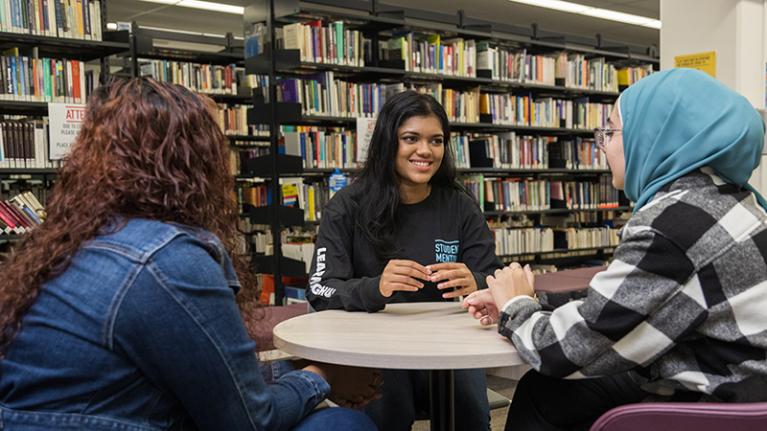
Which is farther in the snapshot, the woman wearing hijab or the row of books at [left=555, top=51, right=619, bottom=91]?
the row of books at [left=555, top=51, right=619, bottom=91]

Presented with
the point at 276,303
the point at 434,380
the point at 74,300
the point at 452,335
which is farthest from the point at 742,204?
the point at 276,303

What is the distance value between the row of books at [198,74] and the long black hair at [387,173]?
13.3 ft

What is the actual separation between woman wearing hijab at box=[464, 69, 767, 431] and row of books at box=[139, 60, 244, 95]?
518 cm

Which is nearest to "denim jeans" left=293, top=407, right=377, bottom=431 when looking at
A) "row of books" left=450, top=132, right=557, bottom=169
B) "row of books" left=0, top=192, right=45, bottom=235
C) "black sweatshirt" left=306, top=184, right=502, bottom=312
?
"black sweatshirt" left=306, top=184, right=502, bottom=312

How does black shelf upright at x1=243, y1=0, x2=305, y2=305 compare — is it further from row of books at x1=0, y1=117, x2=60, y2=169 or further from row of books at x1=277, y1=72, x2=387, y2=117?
row of books at x1=0, y1=117, x2=60, y2=169

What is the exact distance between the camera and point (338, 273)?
206cm

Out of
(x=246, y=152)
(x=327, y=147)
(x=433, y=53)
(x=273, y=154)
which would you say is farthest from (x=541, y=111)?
(x=273, y=154)

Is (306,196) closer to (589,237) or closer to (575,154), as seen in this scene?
(575,154)

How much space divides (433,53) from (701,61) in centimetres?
283

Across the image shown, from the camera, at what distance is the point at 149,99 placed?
3.61 ft

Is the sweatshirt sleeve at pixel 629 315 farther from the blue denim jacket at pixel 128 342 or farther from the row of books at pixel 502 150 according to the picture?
the row of books at pixel 502 150

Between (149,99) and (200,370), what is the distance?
427 millimetres

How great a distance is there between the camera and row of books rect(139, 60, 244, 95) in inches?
235

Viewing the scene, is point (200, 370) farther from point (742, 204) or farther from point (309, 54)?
point (309, 54)
